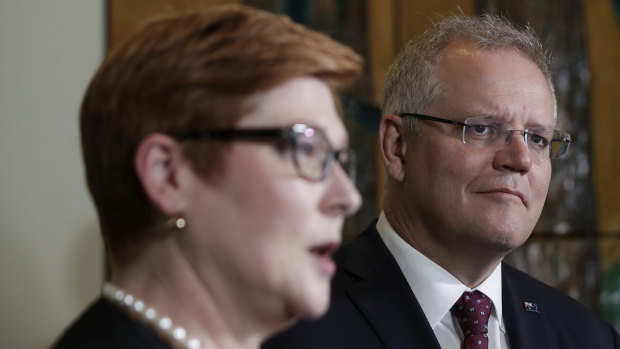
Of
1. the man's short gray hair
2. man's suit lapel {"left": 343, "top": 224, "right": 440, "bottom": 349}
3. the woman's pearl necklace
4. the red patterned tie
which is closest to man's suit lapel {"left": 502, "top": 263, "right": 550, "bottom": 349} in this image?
the red patterned tie

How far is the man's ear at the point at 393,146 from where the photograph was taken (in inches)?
97.4

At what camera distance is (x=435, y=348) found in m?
2.15

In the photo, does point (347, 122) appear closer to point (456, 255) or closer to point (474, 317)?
point (456, 255)

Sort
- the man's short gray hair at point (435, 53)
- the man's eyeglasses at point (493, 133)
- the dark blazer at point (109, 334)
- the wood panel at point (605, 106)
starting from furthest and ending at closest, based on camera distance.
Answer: the wood panel at point (605, 106) < the man's short gray hair at point (435, 53) < the man's eyeglasses at point (493, 133) < the dark blazer at point (109, 334)

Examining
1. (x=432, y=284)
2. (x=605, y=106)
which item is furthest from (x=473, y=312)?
(x=605, y=106)

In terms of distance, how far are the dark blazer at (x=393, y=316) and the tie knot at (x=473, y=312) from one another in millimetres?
121

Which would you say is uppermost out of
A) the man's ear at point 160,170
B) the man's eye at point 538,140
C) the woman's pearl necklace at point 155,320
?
the man's ear at point 160,170

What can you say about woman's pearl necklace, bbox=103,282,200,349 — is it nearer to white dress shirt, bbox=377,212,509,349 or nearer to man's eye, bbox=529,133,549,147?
white dress shirt, bbox=377,212,509,349

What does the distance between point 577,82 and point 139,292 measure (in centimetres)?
318

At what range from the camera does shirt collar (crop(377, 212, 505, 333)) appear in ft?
7.45

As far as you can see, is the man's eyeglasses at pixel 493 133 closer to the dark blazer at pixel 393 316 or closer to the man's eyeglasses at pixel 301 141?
the dark blazer at pixel 393 316

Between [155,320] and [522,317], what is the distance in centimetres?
162

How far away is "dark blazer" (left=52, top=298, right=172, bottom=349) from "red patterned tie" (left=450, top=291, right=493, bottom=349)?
132 centimetres

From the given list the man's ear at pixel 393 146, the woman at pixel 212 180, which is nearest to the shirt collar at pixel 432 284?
the man's ear at pixel 393 146
